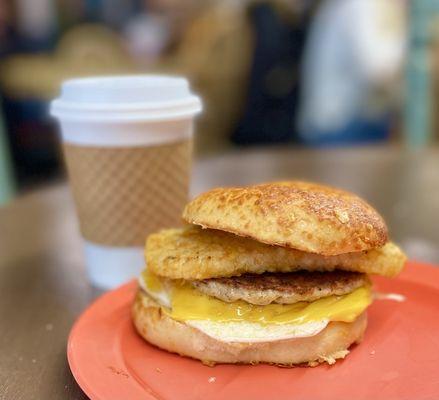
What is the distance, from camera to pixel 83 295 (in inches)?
53.7

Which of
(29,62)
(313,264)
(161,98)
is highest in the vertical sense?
(161,98)

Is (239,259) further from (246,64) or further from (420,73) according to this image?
(246,64)

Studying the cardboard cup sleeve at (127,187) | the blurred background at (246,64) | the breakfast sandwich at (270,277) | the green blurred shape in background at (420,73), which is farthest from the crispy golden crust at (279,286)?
the green blurred shape in background at (420,73)

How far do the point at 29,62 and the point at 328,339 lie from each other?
6.34 meters

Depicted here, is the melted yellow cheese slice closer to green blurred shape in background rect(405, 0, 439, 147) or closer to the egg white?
→ the egg white

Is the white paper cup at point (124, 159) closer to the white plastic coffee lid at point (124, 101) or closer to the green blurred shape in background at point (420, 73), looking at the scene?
the white plastic coffee lid at point (124, 101)

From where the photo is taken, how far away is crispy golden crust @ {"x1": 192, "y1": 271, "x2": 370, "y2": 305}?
98cm

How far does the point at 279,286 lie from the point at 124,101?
564 mm

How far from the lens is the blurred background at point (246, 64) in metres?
4.50

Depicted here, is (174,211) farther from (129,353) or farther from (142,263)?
(129,353)

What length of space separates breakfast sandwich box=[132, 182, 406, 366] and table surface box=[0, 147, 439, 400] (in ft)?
0.69

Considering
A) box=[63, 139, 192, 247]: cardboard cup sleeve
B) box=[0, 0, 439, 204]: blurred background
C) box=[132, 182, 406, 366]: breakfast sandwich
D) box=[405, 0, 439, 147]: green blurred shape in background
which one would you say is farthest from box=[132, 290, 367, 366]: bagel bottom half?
box=[405, 0, 439, 147]: green blurred shape in background

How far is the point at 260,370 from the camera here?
3.10 feet

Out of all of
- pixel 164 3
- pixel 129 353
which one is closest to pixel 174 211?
pixel 129 353
